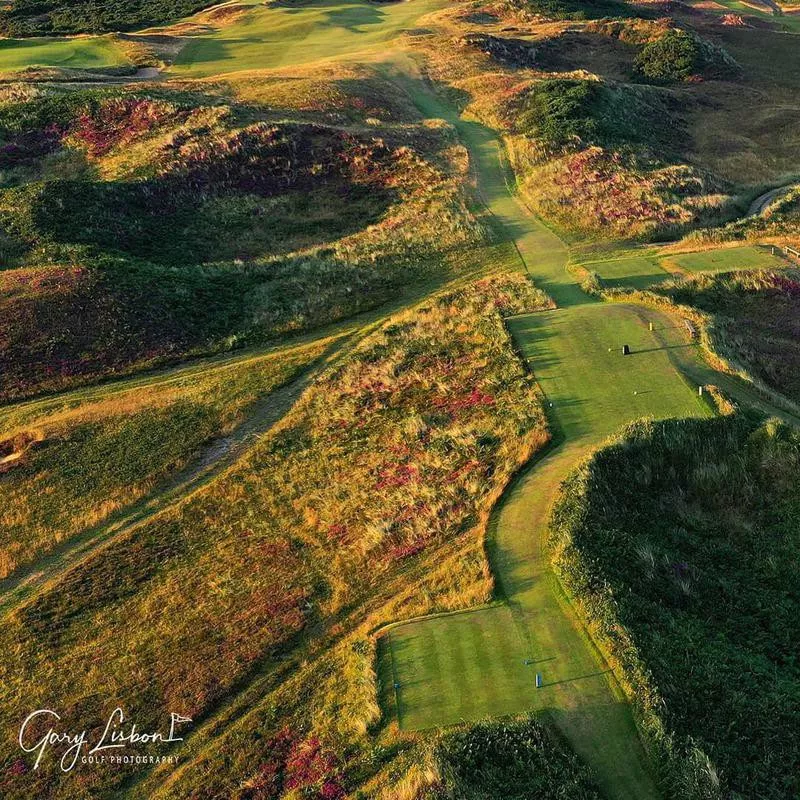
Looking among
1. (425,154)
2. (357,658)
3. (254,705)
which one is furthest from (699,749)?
(425,154)

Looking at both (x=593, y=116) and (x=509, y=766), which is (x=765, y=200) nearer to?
(x=593, y=116)

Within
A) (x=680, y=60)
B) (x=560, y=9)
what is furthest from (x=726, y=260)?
(x=560, y=9)

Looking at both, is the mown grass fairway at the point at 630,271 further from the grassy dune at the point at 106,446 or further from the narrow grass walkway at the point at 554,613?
the grassy dune at the point at 106,446

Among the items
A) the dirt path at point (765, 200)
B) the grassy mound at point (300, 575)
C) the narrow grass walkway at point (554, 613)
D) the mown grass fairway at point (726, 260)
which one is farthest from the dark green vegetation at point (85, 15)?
the narrow grass walkway at point (554, 613)

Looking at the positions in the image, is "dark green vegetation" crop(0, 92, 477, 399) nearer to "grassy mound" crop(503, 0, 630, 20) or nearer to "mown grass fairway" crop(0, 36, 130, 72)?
"mown grass fairway" crop(0, 36, 130, 72)

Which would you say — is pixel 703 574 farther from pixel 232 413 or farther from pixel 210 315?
pixel 210 315

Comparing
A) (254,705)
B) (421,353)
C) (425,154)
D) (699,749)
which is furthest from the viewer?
(425,154)

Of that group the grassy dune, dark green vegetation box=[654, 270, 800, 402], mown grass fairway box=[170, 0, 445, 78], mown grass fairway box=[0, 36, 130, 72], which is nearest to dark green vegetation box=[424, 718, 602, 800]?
the grassy dune
